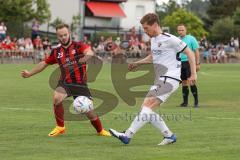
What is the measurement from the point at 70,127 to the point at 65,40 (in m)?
2.02

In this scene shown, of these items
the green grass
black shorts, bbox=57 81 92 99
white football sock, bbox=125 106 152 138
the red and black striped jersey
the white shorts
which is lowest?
the green grass

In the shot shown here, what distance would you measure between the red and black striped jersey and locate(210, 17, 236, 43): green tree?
63.9 meters

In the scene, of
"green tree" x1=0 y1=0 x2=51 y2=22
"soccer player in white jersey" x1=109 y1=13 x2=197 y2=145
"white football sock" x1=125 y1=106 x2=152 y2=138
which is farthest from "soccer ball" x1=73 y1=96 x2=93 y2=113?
"green tree" x1=0 y1=0 x2=51 y2=22

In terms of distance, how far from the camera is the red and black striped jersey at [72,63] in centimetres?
1167

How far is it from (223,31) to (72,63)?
64.9 meters

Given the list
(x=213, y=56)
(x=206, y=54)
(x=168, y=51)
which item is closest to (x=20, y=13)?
(x=206, y=54)

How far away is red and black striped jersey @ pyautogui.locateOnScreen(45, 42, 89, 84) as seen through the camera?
38.3 feet

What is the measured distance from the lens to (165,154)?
9.66 meters

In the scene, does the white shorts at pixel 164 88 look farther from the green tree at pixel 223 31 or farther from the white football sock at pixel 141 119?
the green tree at pixel 223 31

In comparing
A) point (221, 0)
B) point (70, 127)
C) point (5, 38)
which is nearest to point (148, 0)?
point (221, 0)

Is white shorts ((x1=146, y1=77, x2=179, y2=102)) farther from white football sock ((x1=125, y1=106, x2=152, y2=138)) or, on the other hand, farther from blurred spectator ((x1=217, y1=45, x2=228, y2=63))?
blurred spectator ((x1=217, y1=45, x2=228, y2=63))

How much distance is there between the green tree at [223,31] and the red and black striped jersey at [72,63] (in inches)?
2514

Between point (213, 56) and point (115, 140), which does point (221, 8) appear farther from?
point (115, 140)

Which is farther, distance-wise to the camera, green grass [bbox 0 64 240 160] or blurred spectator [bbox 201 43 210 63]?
blurred spectator [bbox 201 43 210 63]
